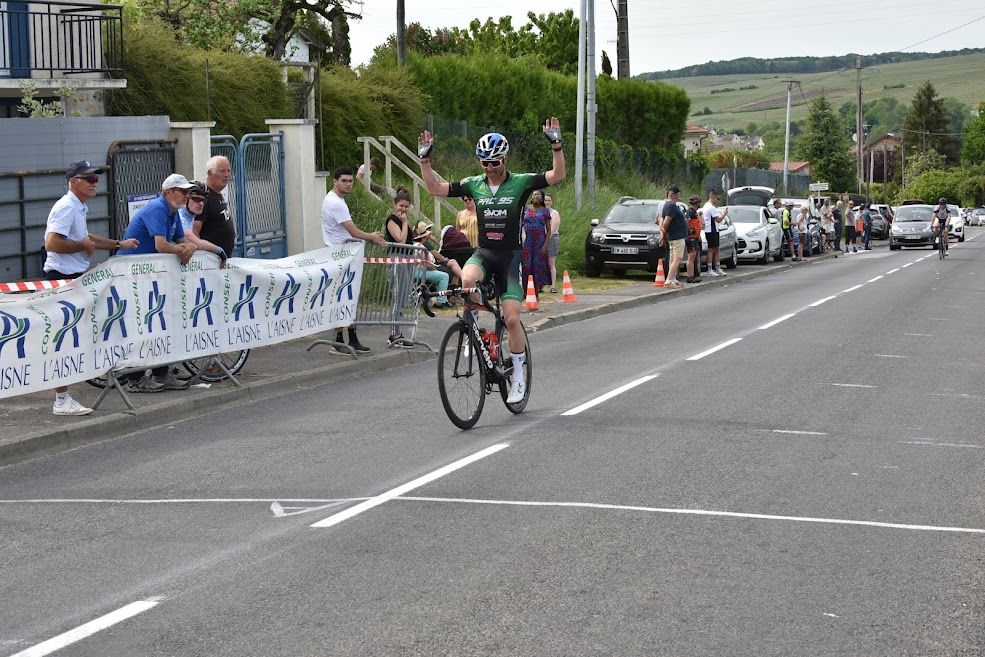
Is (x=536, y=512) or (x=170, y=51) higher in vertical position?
(x=170, y=51)

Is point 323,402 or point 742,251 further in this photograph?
point 742,251

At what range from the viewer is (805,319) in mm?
19953

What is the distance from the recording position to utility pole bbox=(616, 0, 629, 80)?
4744 centimetres

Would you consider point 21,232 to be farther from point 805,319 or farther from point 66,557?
point 805,319

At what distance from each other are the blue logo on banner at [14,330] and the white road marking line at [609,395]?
416 cm

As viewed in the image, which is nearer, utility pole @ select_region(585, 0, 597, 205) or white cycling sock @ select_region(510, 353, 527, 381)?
white cycling sock @ select_region(510, 353, 527, 381)

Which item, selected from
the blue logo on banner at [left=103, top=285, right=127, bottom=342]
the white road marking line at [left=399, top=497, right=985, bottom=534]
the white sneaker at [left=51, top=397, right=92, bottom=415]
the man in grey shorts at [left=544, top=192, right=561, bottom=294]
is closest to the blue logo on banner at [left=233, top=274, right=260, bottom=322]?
the blue logo on banner at [left=103, top=285, right=127, bottom=342]

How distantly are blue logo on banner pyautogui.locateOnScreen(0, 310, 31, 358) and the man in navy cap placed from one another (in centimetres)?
70

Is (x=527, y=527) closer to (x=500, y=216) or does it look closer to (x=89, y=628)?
(x=89, y=628)

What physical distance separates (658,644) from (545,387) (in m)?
7.43

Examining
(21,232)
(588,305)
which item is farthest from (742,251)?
(21,232)

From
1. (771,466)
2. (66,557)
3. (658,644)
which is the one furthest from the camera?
(771,466)

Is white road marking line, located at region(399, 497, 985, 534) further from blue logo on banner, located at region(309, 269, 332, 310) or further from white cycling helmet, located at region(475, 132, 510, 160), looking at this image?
blue logo on banner, located at region(309, 269, 332, 310)

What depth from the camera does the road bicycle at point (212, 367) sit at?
1230 cm
